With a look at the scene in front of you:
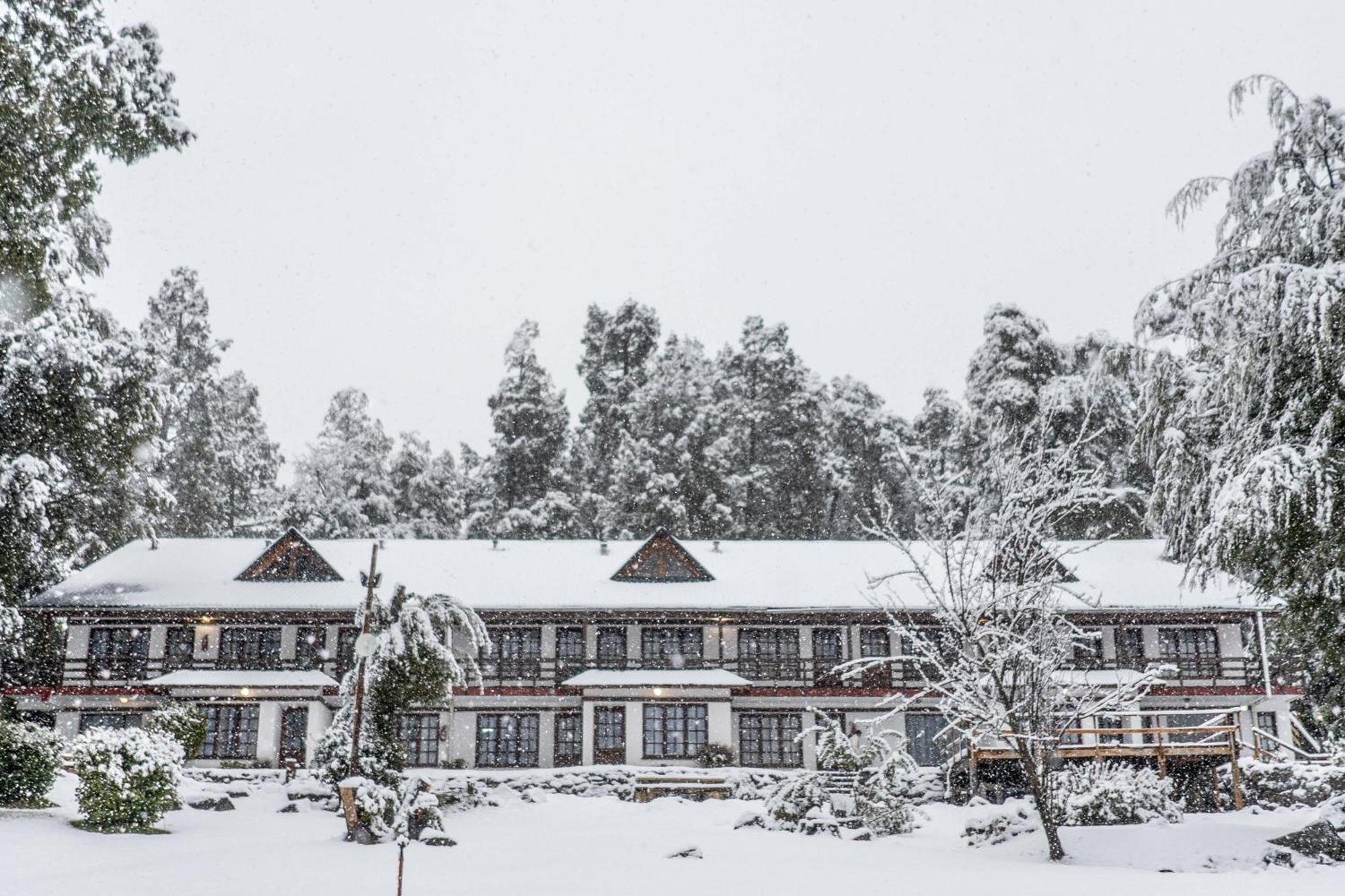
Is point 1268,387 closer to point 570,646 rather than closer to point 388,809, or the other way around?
point 388,809

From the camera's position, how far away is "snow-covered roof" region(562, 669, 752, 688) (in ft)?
104

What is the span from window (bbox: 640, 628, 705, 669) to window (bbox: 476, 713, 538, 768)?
3887 mm

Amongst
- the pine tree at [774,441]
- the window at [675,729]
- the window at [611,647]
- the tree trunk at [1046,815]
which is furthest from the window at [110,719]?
the pine tree at [774,441]

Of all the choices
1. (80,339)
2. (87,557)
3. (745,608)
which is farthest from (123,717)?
(745,608)

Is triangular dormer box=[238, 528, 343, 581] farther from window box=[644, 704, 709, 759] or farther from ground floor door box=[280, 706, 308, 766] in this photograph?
window box=[644, 704, 709, 759]

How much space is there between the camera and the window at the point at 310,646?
3350 cm

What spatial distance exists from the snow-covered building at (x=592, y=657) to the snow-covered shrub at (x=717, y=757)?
30 cm

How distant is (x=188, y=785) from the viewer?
78.9ft

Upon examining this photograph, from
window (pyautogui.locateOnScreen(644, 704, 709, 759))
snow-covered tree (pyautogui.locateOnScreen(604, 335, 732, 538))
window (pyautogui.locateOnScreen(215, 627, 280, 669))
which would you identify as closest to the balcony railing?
window (pyautogui.locateOnScreen(215, 627, 280, 669))

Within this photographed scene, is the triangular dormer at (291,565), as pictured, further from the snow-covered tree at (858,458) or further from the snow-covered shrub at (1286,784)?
the snow-covered tree at (858,458)

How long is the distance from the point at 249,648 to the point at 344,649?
2733mm

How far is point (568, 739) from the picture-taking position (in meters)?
33.2

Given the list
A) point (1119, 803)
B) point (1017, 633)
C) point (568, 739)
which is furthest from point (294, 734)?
point (1017, 633)

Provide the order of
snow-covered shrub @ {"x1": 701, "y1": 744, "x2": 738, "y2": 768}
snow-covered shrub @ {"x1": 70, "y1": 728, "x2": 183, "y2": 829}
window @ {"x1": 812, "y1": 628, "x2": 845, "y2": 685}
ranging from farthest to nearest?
window @ {"x1": 812, "y1": 628, "x2": 845, "y2": 685} < snow-covered shrub @ {"x1": 701, "y1": 744, "x2": 738, "y2": 768} < snow-covered shrub @ {"x1": 70, "y1": 728, "x2": 183, "y2": 829}
